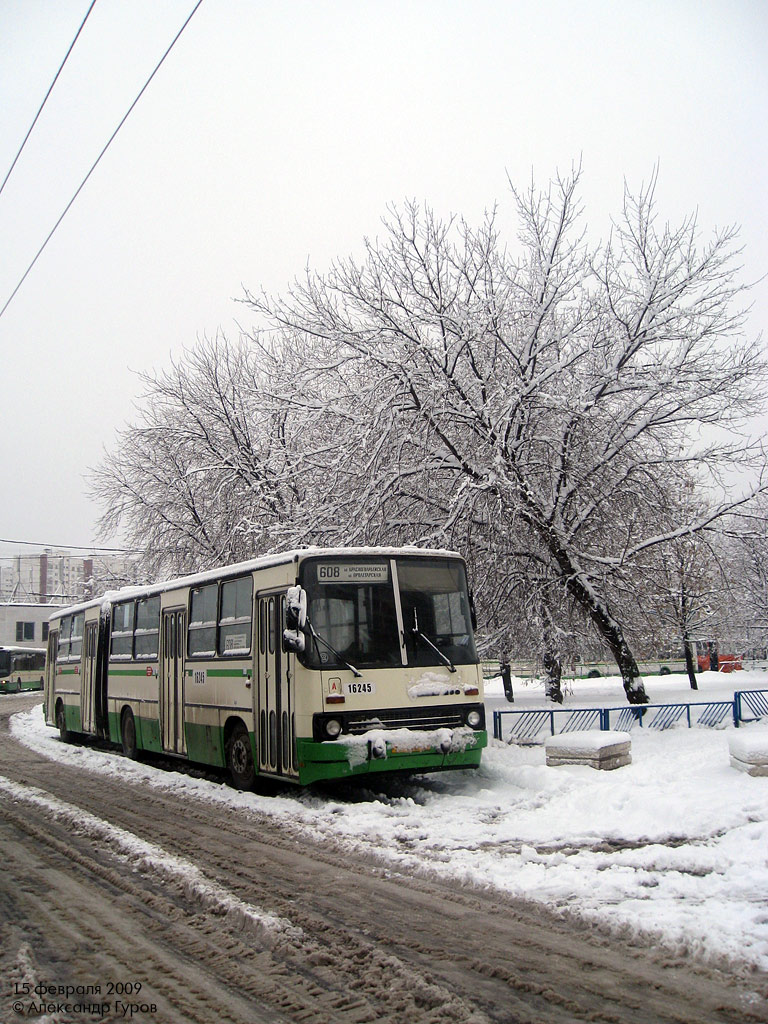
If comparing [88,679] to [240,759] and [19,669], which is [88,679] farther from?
[19,669]

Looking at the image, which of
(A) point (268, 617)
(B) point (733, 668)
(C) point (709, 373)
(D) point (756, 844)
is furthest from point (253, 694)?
(B) point (733, 668)

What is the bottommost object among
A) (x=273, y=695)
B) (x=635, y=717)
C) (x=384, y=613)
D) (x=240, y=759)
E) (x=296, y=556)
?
(x=635, y=717)

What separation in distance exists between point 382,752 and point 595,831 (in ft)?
9.08

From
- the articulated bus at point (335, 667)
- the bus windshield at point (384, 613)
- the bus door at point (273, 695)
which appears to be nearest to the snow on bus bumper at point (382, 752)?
the articulated bus at point (335, 667)

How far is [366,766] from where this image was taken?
10.2 meters

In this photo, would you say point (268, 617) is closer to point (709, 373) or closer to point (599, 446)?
point (599, 446)

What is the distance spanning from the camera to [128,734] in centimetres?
1673

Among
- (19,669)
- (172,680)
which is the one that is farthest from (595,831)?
(19,669)

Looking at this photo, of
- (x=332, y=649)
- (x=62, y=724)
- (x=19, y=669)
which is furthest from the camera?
(x=19, y=669)

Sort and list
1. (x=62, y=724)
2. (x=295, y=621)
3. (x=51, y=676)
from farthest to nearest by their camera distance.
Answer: (x=51, y=676) < (x=62, y=724) < (x=295, y=621)

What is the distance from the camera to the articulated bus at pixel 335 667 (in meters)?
10.4

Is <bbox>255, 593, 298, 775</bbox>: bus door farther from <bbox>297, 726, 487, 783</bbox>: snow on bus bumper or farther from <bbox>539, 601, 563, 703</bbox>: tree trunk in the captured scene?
<bbox>539, 601, 563, 703</bbox>: tree trunk

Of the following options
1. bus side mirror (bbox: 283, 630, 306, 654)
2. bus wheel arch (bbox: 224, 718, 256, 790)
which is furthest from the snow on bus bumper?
bus wheel arch (bbox: 224, 718, 256, 790)

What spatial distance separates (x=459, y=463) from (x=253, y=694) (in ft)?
24.6
